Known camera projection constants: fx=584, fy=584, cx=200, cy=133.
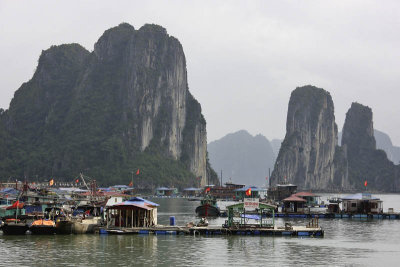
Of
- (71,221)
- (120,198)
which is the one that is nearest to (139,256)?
(71,221)

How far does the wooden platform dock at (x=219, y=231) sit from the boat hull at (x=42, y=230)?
14.9ft

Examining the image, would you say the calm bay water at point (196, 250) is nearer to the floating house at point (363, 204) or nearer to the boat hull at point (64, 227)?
the boat hull at point (64, 227)

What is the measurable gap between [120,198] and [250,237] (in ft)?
96.2

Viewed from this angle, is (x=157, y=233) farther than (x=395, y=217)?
No

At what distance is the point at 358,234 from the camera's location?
62.6m

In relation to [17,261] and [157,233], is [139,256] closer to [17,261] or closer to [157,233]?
[17,261]

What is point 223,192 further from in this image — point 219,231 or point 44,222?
point 44,222

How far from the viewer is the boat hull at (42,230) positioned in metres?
55.2

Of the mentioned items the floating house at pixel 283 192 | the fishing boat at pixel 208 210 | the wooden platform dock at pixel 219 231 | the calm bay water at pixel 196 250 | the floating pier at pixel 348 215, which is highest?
the floating house at pixel 283 192

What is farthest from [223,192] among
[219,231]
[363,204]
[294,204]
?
[219,231]

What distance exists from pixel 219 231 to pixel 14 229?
64.1 feet

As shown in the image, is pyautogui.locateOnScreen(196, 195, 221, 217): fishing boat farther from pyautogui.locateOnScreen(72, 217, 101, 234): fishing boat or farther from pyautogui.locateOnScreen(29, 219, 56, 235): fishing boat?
pyautogui.locateOnScreen(29, 219, 56, 235): fishing boat

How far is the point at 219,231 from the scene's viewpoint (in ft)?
187

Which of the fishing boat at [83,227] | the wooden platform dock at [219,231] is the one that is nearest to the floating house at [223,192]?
the wooden platform dock at [219,231]
